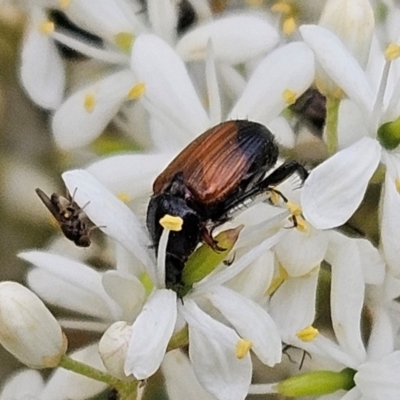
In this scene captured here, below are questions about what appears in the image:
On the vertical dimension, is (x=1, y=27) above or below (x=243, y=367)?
above

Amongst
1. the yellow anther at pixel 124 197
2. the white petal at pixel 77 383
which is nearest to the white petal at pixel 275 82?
the yellow anther at pixel 124 197

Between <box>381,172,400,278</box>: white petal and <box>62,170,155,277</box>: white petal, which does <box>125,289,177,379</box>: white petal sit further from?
<box>381,172,400,278</box>: white petal

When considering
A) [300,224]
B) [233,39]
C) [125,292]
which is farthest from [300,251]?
[233,39]

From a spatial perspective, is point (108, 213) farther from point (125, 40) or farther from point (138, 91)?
point (125, 40)

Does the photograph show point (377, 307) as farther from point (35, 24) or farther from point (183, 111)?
point (35, 24)

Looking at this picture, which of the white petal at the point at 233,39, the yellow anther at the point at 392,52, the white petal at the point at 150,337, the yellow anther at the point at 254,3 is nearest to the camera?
the white petal at the point at 150,337

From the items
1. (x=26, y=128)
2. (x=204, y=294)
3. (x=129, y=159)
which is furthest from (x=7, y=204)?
(x=204, y=294)

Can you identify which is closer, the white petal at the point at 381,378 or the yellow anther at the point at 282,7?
the white petal at the point at 381,378

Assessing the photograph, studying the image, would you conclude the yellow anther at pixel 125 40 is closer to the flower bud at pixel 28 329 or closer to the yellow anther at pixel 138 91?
the yellow anther at pixel 138 91
